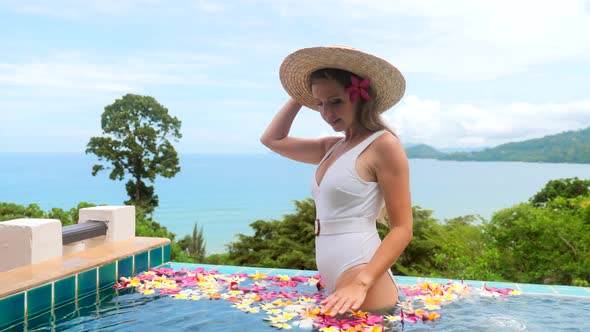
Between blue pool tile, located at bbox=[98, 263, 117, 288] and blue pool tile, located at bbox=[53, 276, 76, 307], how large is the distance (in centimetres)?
33

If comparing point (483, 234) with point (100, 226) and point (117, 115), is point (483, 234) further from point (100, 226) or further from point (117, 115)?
point (117, 115)

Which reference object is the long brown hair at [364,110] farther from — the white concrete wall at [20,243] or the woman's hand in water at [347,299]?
the white concrete wall at [20,243]

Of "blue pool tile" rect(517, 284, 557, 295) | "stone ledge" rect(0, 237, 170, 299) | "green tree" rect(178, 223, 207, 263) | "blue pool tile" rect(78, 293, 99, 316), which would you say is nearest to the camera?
"stone ledge" rect(0, 237, 170, 299)

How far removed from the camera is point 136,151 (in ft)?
53.8

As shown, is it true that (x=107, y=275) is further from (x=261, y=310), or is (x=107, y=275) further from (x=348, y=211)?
(x=348, y=211)

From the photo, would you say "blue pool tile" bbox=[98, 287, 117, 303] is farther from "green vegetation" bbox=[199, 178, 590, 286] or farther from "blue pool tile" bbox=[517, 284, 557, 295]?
"green vegetation" bbox=[199, 178, 590, 286]

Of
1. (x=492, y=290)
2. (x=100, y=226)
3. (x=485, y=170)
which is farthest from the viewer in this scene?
(x=485, y=170)

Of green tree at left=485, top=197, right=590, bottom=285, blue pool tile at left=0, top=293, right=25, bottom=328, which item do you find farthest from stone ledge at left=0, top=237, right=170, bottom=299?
green tree at left=485, top=197, right=590, bottom=285

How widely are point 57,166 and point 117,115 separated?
58.3 ft

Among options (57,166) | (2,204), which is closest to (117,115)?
(2,204)

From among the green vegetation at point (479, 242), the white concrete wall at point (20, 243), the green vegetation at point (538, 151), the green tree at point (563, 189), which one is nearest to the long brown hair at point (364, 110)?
the white concrete wall at point (20, 243)

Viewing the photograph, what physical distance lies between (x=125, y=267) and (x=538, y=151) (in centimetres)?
1662

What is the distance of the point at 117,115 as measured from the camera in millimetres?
16734

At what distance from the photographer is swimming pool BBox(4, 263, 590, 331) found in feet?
11.1
